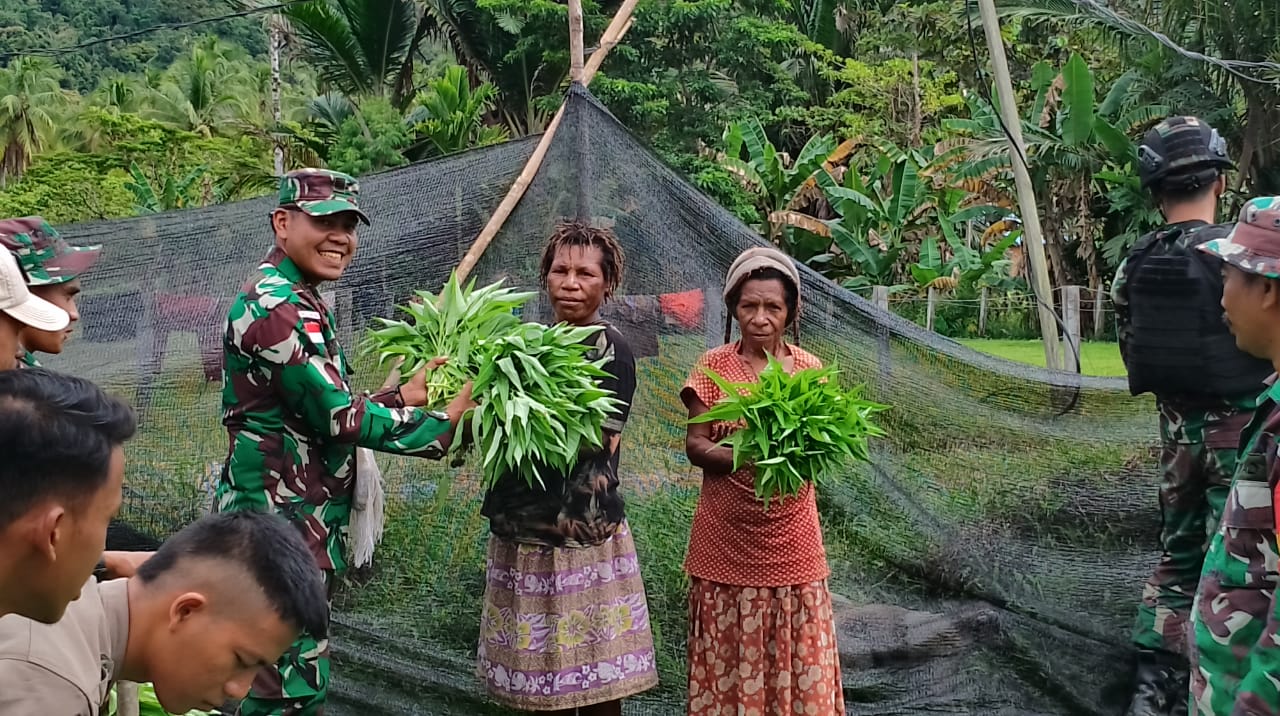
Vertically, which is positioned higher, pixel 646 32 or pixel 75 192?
pixel 646 32

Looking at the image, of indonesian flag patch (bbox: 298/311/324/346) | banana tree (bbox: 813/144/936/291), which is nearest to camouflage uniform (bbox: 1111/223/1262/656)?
indonesian flag patch (bbox: 298/311/324/346)

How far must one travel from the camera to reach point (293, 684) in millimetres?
2295

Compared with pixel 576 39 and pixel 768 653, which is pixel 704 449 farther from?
pixel 576 39

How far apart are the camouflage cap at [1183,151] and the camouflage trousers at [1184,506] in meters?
0.67

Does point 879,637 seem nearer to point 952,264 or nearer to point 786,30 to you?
point 952,264

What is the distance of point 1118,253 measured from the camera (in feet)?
45.3

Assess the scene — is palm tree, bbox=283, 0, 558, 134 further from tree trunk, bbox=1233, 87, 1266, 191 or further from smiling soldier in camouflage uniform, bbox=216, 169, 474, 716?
smiling soldier in camouflage uniform, bbox=216, 169, 474, 716

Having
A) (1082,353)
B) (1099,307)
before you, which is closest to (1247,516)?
(1099,307)

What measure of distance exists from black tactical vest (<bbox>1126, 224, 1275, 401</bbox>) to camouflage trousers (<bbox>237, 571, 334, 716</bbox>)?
2.34 meters

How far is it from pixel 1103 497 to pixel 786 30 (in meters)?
11.8

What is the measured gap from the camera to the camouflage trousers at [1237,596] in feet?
5.67

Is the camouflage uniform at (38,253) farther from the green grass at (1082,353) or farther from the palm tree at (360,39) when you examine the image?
the palm tree at (360,39)

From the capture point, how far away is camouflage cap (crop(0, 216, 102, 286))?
2281mm

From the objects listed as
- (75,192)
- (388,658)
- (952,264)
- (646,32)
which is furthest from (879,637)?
(75,192)
